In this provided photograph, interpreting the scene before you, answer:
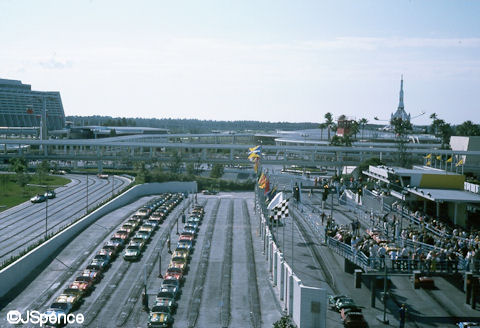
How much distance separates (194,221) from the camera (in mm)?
53906

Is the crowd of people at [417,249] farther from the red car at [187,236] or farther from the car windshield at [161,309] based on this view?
the red car at [187,236]

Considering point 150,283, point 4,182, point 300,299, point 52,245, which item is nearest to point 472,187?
point 300,299

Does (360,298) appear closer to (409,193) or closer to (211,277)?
(211,277)

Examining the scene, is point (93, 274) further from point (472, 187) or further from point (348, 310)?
point (472, 187)

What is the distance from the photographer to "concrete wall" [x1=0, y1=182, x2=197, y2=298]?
33969 mm

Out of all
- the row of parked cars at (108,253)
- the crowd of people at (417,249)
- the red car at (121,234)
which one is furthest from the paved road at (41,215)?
the crowd of people at (417,249)

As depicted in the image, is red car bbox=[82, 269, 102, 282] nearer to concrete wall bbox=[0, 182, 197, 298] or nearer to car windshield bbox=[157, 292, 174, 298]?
concrete wall bbox=[0, 182, 197, 298]

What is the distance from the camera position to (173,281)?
3338 centimetres

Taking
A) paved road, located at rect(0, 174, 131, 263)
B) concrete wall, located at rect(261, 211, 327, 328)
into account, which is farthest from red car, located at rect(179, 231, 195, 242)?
concrete wall, located at rect(261, 211, 327, 328)

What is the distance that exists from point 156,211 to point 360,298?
3298 cm

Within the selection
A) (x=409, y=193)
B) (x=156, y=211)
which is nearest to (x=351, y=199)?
(x=409, y=193)

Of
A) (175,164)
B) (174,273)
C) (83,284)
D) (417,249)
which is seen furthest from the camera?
(175,164)

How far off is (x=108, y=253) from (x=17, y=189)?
140ft

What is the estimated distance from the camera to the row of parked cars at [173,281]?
27647 millimetres
